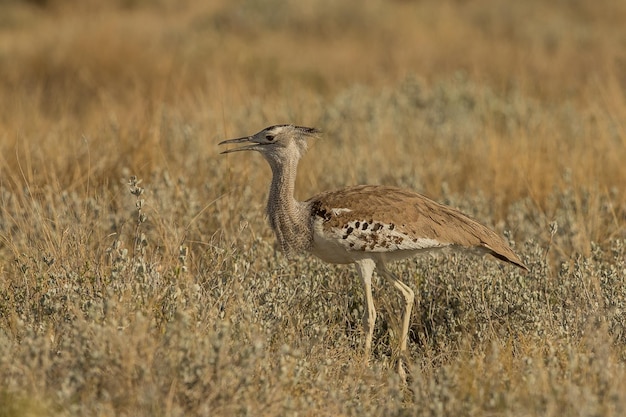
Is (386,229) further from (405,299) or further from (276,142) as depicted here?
(276,142)

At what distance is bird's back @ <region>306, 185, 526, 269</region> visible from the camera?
4141mm

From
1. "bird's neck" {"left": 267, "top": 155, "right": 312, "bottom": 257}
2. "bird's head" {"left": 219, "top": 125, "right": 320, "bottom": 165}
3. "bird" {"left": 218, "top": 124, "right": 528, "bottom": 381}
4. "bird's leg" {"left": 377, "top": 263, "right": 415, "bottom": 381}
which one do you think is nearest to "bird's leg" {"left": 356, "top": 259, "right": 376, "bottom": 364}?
"bird" {"left": 218, "top": 124, "right": 528, "bottom": 381}

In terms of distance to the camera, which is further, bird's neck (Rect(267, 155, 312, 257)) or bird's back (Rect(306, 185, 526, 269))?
bird's neck (Rect(267, 155, 312, 257))

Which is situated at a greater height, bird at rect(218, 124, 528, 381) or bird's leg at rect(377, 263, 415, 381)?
bird at rect(218, 124, 528, 381)

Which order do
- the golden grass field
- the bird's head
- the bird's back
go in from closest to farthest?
the golden grass field < the bird's back < the bird's head

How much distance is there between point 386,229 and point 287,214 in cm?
48

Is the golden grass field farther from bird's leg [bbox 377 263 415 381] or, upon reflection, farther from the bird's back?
the bird's back

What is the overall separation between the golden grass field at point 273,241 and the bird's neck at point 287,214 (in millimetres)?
215

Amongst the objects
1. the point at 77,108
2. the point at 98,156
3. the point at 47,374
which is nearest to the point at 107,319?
the point at 47,374

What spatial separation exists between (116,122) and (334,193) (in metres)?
2.63

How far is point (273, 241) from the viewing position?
17.6 ft

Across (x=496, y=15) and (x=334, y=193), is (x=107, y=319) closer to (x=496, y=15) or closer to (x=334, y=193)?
Result: (x=334, y=193)

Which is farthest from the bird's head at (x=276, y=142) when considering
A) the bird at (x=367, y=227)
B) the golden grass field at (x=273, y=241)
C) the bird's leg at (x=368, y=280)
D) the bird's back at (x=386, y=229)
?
the bird's leg at (x=368, y=280)

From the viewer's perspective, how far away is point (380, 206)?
13.9ft
